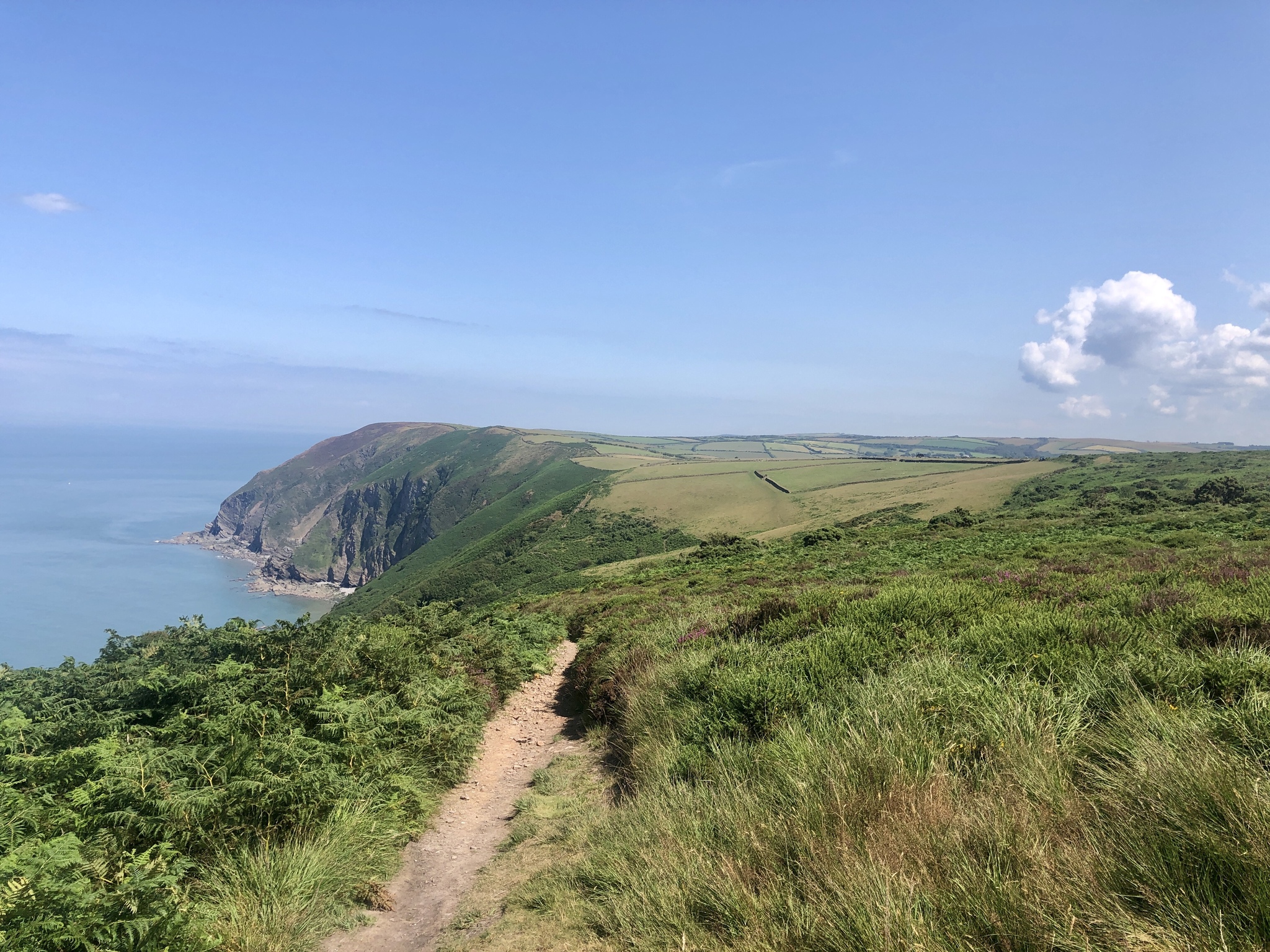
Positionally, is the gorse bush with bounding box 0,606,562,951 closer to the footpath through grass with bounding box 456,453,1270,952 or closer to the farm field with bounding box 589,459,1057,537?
the footpath through grass with bounding box 456,453,1270,952

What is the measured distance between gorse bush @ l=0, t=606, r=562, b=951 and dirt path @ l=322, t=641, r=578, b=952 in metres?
0.28

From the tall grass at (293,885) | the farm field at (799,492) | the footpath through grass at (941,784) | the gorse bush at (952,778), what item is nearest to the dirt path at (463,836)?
the tall grass at (293,885)

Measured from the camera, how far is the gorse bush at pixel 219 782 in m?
3.81

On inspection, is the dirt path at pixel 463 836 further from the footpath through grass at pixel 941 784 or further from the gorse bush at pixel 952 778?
the gorse bush at pixel 952 778

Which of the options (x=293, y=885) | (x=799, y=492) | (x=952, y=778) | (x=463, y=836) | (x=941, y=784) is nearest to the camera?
(x=941, y=784)

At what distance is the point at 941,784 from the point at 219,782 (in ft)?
21.0

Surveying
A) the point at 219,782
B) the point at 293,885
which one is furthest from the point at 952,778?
the point at 219,782

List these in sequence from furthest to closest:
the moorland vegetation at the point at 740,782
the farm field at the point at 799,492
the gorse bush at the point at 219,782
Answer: the farm field at the point at 799,492, the gorse bush at the point at 219,782, the moorland vegetation at the point at 740,782

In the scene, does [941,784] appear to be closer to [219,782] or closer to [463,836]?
[463,836]

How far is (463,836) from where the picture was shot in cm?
709

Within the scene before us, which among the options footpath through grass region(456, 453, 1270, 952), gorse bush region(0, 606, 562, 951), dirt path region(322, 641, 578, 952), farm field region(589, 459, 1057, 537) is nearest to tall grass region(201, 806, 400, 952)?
gorse bush region(0, 606, 562, 951)

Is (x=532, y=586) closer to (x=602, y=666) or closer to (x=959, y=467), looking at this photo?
(x=602, y=666)

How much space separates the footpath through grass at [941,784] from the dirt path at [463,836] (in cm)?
85

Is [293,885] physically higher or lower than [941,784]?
lower
